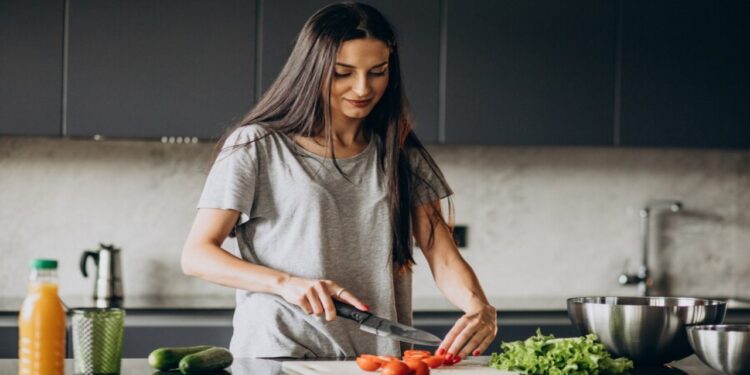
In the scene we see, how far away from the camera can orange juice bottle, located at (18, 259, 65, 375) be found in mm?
1389

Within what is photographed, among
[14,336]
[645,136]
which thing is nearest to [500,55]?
[645,136]

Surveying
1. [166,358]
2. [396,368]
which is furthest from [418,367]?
[166,358]

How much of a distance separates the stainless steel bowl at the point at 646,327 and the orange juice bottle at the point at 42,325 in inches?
35.3

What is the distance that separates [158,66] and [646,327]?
208cm

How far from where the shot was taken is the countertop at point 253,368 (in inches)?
64.2

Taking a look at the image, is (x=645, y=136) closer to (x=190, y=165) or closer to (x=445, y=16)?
(x=445, y=16)

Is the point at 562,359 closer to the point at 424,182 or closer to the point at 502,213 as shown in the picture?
the point at 424,182

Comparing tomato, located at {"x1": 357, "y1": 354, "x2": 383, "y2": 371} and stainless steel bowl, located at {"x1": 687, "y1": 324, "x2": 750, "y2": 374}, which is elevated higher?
stainless steel bowl, located at {"x1": 687, "y1": 324, "x2": 750, "y2": 374}

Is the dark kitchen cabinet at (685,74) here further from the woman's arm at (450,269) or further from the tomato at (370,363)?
the tomato at (370,363)

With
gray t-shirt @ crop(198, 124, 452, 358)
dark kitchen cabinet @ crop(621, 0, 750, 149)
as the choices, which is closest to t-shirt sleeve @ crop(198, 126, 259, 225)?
gray t-shirt @ crop(198, 124, 452, 358)

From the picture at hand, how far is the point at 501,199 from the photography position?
3.88 metres

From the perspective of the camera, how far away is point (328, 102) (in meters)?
2.00

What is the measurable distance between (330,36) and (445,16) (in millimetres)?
1605

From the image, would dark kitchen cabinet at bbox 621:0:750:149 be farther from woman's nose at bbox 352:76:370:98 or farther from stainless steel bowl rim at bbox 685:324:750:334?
stainless steel bowl rim at bbox 685:324:750:334
